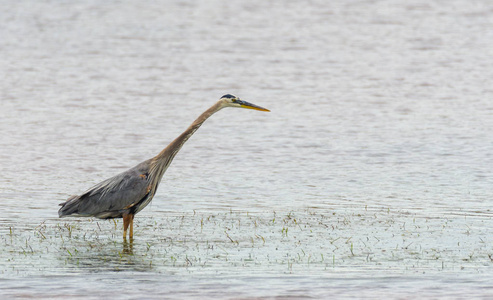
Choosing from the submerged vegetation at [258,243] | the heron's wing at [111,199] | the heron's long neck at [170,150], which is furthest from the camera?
the heron's long neck at [170,150]

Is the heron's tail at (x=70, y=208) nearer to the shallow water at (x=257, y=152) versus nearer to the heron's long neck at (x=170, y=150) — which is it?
the shallow water at (x=257, y=152)

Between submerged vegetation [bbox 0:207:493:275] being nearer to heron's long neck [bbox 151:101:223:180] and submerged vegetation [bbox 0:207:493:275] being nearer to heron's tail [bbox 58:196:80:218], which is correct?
heron's tail [bbox 58:196:80:218]

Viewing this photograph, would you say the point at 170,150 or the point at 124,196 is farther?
the point at 170,150

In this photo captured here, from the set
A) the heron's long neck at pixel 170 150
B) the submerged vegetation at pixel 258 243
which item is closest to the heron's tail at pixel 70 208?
the submerged vegetation at pixel 258 243

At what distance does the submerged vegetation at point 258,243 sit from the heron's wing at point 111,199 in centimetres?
26

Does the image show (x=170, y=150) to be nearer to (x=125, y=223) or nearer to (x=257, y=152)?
(x=125, y=223)

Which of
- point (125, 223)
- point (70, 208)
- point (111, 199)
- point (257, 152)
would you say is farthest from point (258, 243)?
point (257, 152)

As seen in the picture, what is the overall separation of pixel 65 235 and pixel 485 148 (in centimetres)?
753

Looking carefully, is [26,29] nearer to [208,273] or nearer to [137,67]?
[137,67]

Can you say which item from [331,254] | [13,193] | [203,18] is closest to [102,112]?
[13,193]

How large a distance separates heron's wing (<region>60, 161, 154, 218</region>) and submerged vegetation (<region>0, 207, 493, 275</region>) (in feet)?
0.86

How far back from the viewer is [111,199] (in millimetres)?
9344

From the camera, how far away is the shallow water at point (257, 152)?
26.9ft

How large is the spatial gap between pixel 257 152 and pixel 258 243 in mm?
5286
